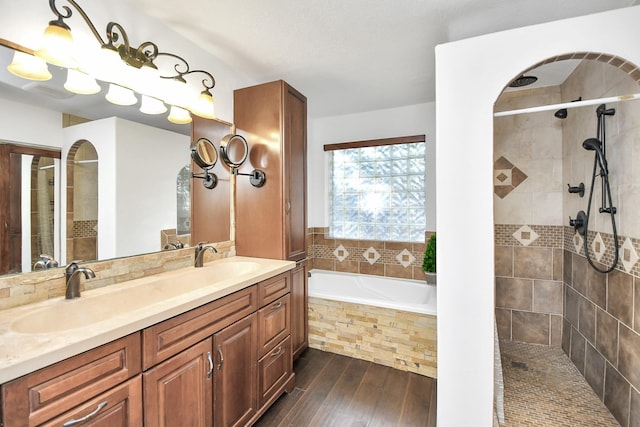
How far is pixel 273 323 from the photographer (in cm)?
188

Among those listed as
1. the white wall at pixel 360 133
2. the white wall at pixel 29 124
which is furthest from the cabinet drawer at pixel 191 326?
the white wall at pixel 360 133

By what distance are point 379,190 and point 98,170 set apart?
278 centimetres

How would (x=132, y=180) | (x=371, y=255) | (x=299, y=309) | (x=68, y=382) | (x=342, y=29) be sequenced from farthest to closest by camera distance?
(x=371, y=255) → (x=299, y=309) → (x=342, y=29) → (x=132, y=180) → (x=68, y=382)

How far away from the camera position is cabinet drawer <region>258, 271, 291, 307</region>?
69.4 inches

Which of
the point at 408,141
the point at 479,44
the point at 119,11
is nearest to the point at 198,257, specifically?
the point at 119,11

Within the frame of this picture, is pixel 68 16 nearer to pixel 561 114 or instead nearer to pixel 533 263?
pixel 561 114

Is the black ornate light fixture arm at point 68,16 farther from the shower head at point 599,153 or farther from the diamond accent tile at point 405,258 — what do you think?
the diamond accent tile at point 405,258

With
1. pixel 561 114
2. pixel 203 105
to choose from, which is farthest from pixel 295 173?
pixel 561 114

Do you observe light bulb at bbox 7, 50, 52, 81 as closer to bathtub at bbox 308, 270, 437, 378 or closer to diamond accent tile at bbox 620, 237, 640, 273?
bathtub at bbox 308, 270, 437, 378

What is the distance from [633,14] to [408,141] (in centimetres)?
207

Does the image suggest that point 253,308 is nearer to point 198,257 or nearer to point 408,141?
point 198,257

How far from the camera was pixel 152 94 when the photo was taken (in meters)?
1.78

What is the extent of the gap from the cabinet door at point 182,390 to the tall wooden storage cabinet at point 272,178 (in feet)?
3.30

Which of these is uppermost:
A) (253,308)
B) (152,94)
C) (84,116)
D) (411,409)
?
(152,94)
